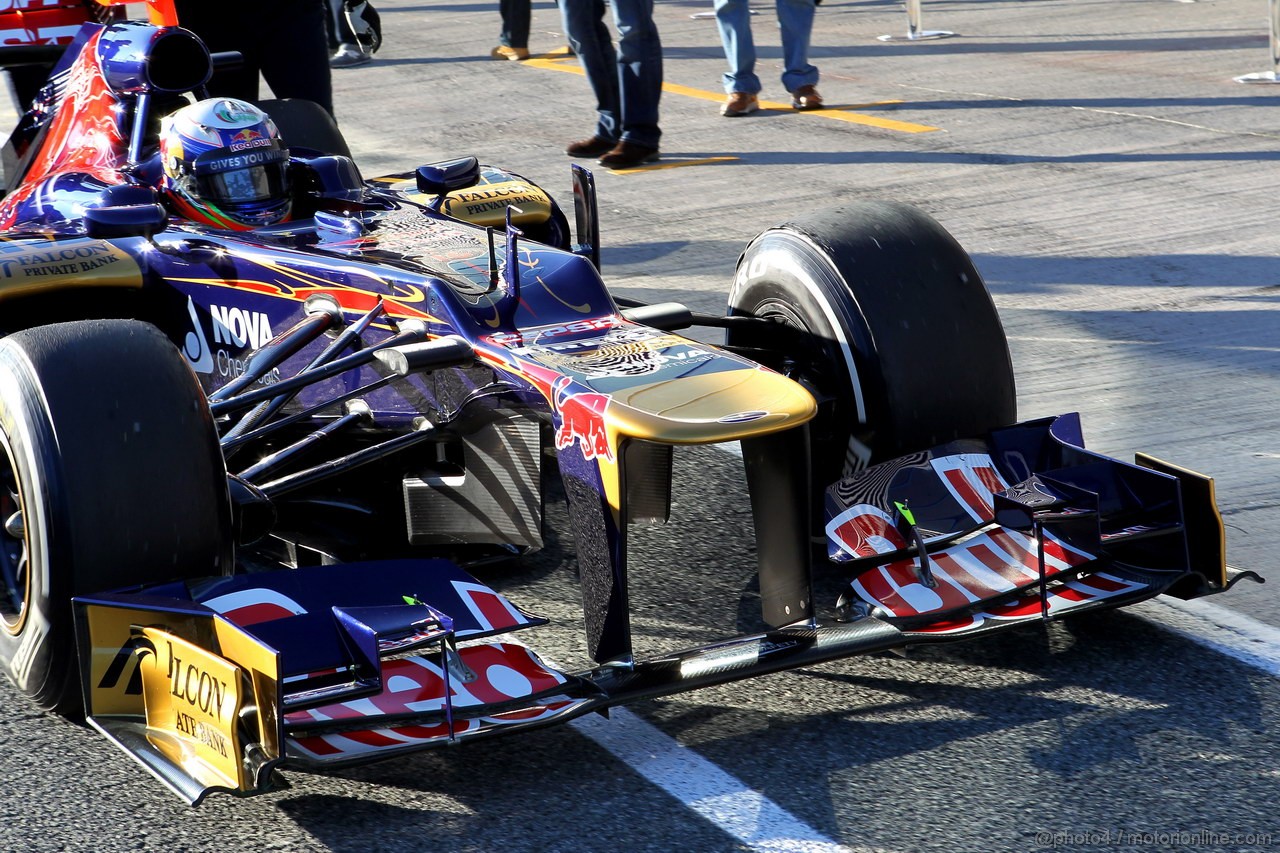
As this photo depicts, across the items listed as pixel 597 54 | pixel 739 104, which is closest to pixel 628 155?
pixel 597 54

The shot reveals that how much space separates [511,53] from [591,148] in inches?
182

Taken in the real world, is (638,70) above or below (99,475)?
above

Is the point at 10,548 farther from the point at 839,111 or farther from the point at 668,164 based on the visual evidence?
the point at 839,111

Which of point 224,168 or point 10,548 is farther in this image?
point 224,168

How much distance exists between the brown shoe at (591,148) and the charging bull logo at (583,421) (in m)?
6.82

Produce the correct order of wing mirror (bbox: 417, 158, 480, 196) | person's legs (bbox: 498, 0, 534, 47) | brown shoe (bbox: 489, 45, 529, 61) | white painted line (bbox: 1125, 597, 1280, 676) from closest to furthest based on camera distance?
white painted line (bbox: 1125, 597, 1280, 676), wing mirror (bbox: 417, 158, 480, 196), person's legs (bbox: 498, 0, 534, 47), brown shoe (bbox: 489, 45, 529, 61)

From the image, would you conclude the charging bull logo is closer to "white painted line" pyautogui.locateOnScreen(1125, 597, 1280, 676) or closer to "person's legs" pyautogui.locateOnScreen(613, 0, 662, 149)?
"white painted line" pyautogui.locateOnScreen(1125, 597, 1280, 676)

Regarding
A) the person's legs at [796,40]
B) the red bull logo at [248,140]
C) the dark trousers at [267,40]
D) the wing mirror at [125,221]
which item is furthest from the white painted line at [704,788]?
the person's legs at [796,40]

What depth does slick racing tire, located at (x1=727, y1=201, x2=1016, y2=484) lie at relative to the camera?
4.20 m

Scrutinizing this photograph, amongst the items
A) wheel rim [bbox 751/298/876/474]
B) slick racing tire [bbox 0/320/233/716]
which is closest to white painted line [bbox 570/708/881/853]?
slick racing tire [bbox 0/320/233/716]

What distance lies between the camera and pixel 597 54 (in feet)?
33.2

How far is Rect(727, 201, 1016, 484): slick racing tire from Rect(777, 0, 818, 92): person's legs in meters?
7.00

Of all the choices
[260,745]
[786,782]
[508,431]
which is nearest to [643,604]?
[508,431]

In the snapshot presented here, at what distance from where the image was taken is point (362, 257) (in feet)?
15.1
